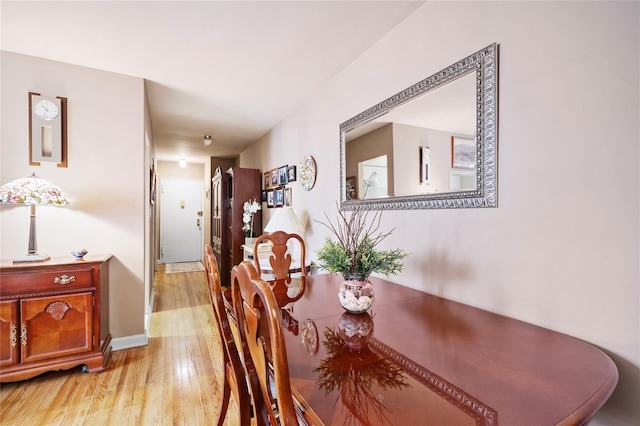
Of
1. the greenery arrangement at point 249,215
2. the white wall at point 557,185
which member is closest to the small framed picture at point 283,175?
the greenery arrangement at point 249,215

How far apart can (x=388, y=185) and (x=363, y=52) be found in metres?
1.11

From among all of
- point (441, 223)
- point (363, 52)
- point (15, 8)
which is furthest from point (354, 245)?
point (15, 8)

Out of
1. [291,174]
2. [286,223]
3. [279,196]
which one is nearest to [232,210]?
[279,196]

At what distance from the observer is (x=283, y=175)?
3.78 m

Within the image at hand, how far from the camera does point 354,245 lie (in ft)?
4.07

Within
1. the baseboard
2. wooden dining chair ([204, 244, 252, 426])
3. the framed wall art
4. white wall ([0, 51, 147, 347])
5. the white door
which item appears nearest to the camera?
wooden dining chair ([204, 244, 252, 426])

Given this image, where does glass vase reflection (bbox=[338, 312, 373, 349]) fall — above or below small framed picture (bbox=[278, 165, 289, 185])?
below

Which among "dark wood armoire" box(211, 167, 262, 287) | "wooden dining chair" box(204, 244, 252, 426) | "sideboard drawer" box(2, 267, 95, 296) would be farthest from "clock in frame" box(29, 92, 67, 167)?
"dark wood armoire" box(211, 167, 262, 287)

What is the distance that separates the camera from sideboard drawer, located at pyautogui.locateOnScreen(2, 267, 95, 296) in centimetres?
194

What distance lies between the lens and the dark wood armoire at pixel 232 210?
14.9 feet

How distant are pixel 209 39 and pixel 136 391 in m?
2.54

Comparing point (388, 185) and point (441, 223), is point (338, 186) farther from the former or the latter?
point (441, 223)

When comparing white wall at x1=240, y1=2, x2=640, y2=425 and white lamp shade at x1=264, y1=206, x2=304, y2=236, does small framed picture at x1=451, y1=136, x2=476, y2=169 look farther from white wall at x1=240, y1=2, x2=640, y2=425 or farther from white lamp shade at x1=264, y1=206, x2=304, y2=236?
white lamp shade at x1=264, y1=206, x2=304, y2=236

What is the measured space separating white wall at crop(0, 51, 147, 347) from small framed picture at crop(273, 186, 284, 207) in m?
1.69
